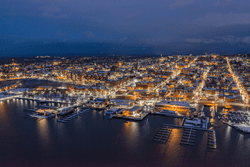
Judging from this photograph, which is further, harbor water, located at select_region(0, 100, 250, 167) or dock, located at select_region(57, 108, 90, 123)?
dock, located at select_region(57, 108, 90, 123)

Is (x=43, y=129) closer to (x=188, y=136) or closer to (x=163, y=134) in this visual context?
(x=163, y=134)

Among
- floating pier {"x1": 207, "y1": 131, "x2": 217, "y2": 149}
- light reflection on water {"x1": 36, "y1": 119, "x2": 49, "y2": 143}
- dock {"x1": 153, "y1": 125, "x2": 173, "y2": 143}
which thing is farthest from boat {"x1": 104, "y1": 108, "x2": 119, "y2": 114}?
floating pier {"x1": 207, "y1": 131, "x2": 217, "y2": 149}

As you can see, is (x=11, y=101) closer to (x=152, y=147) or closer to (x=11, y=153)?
(x=11, y=153)

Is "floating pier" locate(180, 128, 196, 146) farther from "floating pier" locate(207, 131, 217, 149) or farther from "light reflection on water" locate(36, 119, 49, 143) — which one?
"light reflection on water" locate(36, 119, 49, 143)

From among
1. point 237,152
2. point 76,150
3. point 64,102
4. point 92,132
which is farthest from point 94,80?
point 237,152

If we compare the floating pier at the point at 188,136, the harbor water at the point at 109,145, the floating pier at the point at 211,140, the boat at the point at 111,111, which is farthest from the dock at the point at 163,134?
the boat at the point at 111,111
